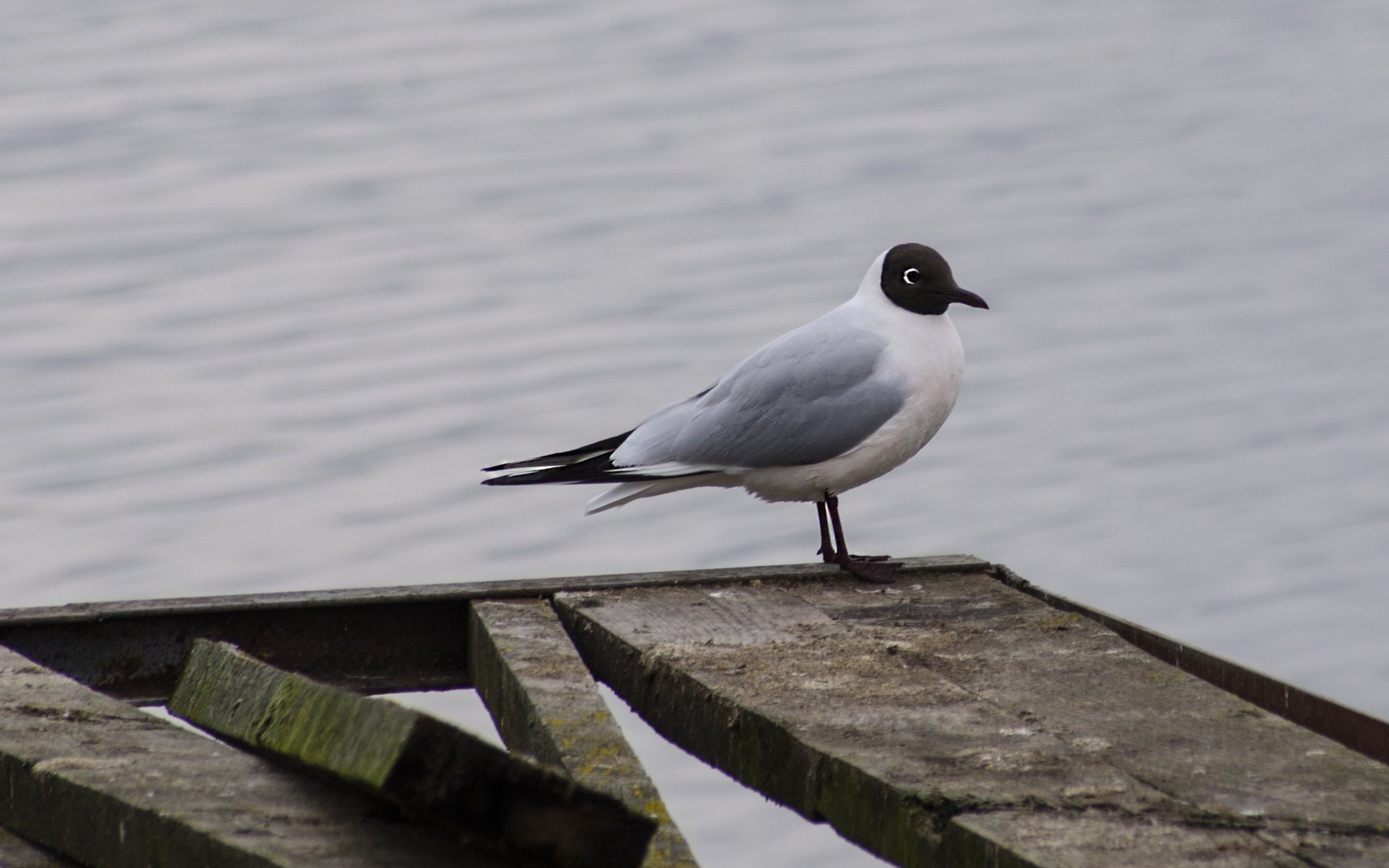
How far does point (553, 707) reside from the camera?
3609mm

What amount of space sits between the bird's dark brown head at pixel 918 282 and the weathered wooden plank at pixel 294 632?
981 millimetres

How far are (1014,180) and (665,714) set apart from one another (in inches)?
490

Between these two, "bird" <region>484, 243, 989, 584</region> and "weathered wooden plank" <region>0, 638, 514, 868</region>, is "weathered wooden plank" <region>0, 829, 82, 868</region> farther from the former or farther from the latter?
"bird" <region>484, 243, 989, 584</region>

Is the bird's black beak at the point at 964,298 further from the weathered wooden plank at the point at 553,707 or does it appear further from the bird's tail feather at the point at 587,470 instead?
the weathered wooden plank at the point at 553,707

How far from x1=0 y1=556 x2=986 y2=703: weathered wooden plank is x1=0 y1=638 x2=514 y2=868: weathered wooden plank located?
780 millimetres

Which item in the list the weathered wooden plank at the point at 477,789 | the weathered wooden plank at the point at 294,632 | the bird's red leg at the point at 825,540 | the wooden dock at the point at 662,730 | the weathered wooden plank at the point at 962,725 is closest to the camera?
the weathered wooden plank at the point at 477,789

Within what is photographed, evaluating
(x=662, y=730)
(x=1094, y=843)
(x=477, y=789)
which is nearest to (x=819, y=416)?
(x=662, y=730)

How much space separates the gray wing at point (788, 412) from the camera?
16.5 feet

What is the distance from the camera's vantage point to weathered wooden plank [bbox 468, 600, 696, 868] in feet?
10.5

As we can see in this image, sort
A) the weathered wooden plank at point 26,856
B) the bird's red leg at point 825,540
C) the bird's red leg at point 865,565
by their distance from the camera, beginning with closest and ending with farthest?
the weathered wooden plank at point 26,856 < the bird's red leg at point 865,565 < the bird's red leg at point 825,540

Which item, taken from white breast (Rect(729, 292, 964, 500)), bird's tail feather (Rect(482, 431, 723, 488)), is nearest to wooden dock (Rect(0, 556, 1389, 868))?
white breast (Rect(729, 292, 964, 500))

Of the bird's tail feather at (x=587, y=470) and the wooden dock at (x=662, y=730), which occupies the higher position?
the bird's tail feather at (x=587, y=470)

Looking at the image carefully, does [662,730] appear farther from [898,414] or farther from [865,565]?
[898,414]

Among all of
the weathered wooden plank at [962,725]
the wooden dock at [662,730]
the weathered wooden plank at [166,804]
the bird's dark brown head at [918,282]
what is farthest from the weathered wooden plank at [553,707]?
the bird's dark brown head at [918,282]
